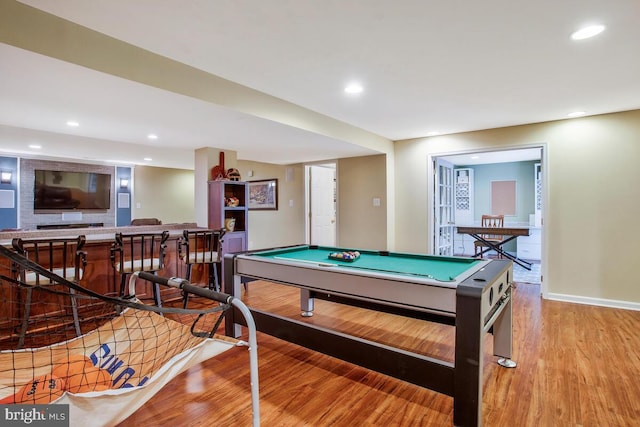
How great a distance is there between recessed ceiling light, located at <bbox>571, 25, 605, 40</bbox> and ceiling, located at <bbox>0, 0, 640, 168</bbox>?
0.05 metres

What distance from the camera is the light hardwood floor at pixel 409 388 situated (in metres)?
1.79

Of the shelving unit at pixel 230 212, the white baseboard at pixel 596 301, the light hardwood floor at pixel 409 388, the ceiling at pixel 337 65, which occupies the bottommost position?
the light hardwood floor at pixel 409 388

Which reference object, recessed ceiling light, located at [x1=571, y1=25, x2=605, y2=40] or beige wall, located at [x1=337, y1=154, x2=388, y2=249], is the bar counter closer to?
beige wall, located at [x1=337, y1=154, x2=388, y2=249]

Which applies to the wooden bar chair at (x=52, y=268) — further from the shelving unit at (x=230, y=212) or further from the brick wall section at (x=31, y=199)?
the brick wall section at (x=31, y=199)

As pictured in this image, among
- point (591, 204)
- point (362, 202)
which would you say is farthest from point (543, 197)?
point (362, 202)

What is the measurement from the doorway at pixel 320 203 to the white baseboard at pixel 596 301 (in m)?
3.42

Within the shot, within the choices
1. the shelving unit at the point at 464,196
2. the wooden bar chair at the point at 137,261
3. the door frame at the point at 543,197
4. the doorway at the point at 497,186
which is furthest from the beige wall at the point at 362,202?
the shelving unit at the point at 464,196

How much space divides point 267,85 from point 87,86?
137 centimetres

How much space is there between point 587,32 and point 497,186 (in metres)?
6.07

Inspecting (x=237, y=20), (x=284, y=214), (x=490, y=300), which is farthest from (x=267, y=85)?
(x=284, y=214)

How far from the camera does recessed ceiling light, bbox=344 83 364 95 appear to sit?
300cm

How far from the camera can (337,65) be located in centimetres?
258

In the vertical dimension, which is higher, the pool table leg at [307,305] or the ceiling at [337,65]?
the ceiling at [337,65]

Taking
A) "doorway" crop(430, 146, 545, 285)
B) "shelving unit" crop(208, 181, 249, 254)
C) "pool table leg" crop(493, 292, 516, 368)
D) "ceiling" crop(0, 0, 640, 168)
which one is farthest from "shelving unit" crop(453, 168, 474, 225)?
"pool table leg" crop(493, 292, 516, 368)
